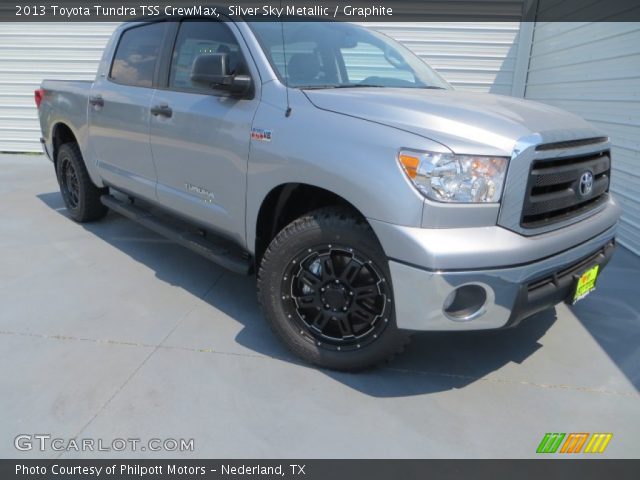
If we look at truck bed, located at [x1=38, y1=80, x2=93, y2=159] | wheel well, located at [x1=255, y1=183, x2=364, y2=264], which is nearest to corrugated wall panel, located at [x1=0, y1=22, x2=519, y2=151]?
truck bed, located at [x1=38, y1=80, x2=93, y2=159]

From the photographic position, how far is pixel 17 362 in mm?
2686

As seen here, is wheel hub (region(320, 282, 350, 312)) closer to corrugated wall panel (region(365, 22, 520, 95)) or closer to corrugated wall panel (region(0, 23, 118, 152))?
corrugated wall panel (region(365, 22, 520, 95))

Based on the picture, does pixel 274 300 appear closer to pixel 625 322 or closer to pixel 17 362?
pixel 17 362

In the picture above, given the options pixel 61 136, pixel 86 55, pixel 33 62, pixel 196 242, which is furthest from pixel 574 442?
pixel 33 62

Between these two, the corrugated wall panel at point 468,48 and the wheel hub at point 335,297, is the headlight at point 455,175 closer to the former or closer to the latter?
the wheel hub at point 335,297

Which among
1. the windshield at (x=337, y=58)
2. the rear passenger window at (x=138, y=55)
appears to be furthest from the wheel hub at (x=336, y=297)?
the rear passenger window at (x=138, y=55)

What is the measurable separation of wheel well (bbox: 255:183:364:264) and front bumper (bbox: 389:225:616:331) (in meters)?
0.70

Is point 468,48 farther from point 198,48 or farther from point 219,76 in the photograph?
point 219,76

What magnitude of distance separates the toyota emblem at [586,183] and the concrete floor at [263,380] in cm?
101

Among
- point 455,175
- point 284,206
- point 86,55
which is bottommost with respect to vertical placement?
point 284,206

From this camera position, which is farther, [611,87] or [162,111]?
[611,87]

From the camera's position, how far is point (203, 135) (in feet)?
Result: 9.87

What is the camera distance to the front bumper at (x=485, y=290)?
207cm

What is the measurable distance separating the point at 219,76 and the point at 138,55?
1670mm
